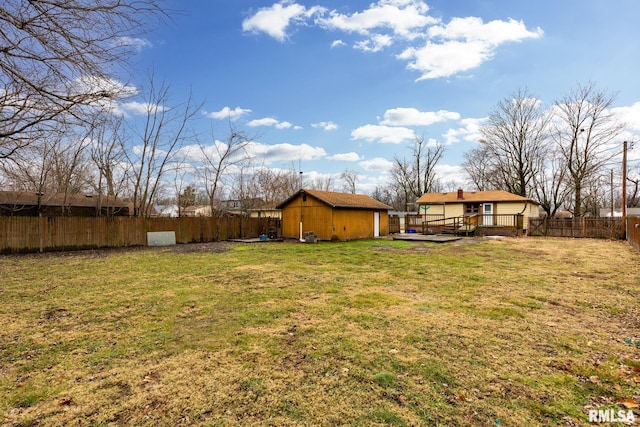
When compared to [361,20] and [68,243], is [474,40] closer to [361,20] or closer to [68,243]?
[361,20]

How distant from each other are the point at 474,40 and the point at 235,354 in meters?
14.0

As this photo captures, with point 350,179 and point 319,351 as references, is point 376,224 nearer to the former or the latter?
point 319,351

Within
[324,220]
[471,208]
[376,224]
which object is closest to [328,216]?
[324,220]

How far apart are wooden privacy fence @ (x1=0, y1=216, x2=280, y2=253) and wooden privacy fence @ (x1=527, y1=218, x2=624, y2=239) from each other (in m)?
20.5

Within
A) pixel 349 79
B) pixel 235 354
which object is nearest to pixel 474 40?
pixel 349 79

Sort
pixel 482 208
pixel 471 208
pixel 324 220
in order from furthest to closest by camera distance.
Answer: pixel 471 208 → pixel 482 208 → pixel 324 220

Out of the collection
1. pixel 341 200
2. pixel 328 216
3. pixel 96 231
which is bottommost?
pixel 96 231

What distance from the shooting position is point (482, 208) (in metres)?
25.2

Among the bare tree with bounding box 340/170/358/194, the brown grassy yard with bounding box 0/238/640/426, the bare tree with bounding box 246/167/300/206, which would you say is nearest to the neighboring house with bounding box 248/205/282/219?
the bare tree with bounding box 246/167/300/206

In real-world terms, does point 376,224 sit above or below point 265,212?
below

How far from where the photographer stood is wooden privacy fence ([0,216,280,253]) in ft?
40.8

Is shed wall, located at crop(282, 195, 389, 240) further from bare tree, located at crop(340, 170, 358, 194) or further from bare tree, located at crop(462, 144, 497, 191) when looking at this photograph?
bare tree, located at crop(340, 170, 358, 194)

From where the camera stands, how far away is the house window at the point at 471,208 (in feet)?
83.5

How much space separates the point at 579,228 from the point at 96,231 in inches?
1090
